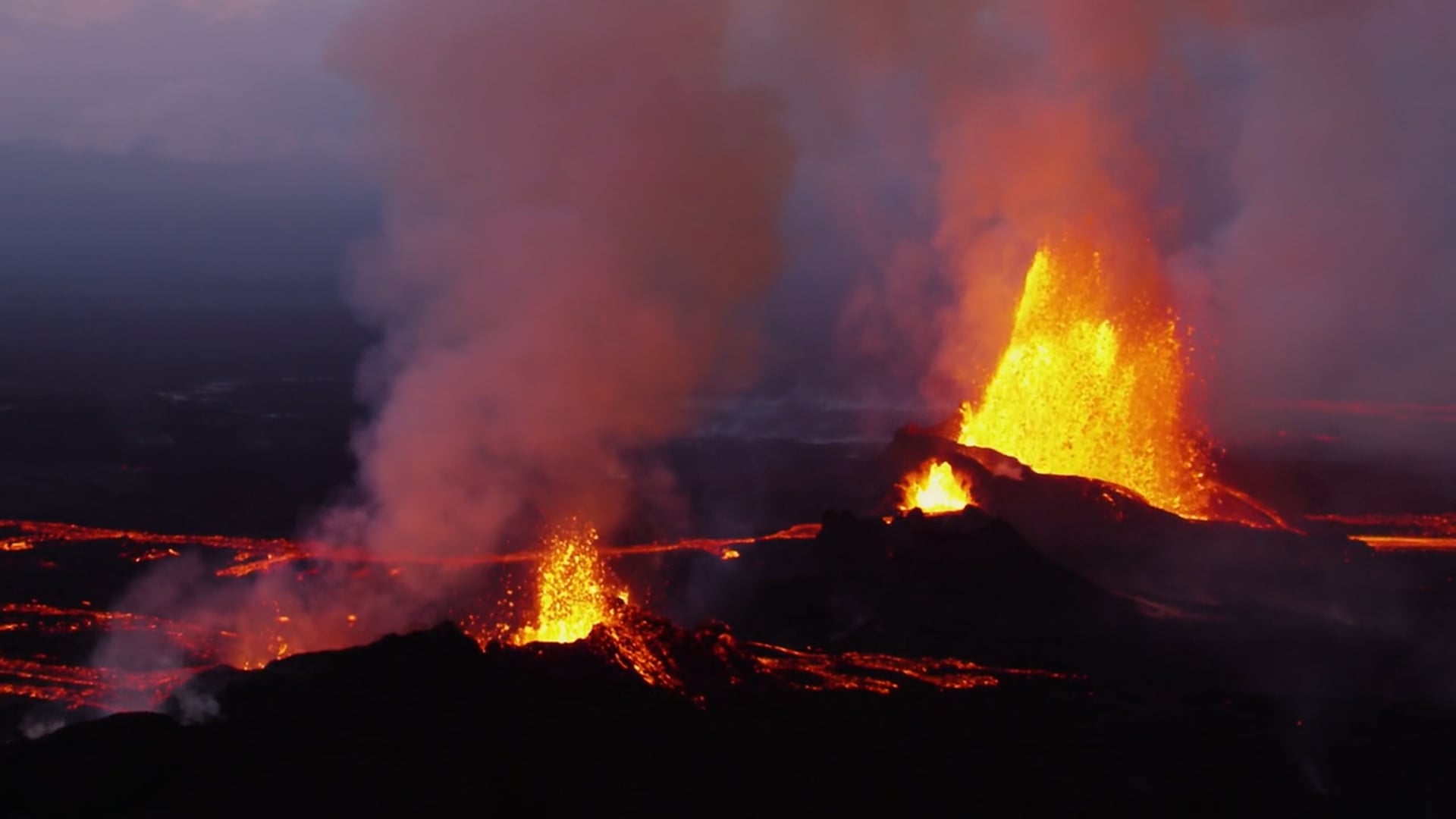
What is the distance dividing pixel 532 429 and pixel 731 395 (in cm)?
3394

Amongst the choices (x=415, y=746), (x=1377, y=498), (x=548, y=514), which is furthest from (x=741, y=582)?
(x=1377, y=498)

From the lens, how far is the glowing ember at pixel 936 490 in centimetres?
3762

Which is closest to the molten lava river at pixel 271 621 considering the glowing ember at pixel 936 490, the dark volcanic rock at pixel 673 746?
the dark volcanic rock at pixel 673 746

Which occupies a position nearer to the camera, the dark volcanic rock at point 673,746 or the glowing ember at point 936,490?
the dark volcanic rock at point 673,746

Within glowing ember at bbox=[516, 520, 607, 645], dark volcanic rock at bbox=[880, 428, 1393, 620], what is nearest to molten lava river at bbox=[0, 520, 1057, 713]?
glowing ember at bbox=[516, 520, 607, 645]

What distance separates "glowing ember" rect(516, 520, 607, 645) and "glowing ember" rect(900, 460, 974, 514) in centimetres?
1055

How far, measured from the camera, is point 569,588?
34469 mm

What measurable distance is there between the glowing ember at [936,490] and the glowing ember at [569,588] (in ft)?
34.6

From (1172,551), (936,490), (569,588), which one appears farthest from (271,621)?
(1172,551)

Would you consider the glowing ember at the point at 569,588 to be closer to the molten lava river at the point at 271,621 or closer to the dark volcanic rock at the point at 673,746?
the molten lava river at the point at 271,621

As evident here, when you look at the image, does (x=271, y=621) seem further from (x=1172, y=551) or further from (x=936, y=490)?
(x=1172, y=551)

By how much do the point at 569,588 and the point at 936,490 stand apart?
1283 centimetres

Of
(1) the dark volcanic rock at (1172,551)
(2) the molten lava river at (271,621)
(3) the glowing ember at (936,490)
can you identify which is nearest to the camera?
(2) the molten lava river at (271,621)

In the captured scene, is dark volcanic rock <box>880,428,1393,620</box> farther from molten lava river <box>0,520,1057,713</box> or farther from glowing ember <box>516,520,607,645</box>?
glowing ember <box>516,520,607,645</box>
